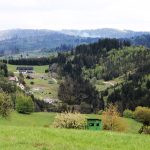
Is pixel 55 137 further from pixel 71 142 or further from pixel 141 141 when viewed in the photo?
pixel 141 141

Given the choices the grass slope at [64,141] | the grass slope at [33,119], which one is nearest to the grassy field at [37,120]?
the grass slope at [33,119]

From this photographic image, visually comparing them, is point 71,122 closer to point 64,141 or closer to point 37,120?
point 64,141

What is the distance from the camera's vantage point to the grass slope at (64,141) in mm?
18250

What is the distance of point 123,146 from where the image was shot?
67.2 ft

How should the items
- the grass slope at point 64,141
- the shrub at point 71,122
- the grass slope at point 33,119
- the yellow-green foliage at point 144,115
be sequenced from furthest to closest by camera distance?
the yellow-green foliage at point 144,115 < the grass slope at point 33,119 < the shrub at point 71,122 < the grass slope at point 64,141

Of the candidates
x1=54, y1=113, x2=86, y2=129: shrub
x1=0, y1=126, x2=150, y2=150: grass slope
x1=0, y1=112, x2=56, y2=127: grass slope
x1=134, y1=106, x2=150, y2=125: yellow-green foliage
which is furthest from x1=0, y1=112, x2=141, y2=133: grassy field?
x1=0, y1=126, x2=150, y2=150: grass slope

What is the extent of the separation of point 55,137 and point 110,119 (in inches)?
3068

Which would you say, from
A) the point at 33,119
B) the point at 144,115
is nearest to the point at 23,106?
the point at 33,119

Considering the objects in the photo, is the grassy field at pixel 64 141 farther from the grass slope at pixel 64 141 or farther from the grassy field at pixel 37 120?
the grassy field at pixel 37 120

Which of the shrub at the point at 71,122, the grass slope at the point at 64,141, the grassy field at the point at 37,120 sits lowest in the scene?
the grassy field at the point at 37,120

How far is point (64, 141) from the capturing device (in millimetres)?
20375

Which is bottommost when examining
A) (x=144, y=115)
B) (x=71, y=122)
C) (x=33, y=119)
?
(x=33, y=119)

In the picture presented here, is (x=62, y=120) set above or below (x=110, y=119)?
above

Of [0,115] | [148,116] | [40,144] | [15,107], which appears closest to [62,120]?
[0,115]
